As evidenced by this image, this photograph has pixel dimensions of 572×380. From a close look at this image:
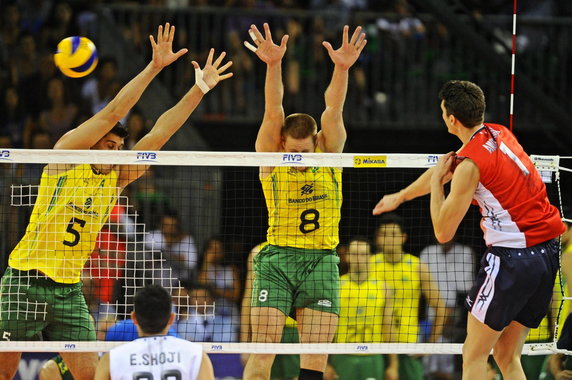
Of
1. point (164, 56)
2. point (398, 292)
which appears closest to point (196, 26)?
point (398, 292)

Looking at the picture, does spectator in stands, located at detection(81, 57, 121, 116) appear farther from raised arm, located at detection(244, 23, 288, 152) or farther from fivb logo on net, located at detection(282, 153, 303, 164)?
fivb logo on net, located at detection(282, 153, 303, 164)

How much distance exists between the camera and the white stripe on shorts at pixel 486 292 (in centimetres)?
710

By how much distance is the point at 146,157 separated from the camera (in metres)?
8.30

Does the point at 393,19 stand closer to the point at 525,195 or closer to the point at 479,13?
the point at 479,13

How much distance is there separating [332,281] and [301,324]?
1.55ft

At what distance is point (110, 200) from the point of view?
326 inches

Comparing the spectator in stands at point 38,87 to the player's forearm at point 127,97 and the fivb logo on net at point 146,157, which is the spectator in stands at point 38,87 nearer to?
the fivb logo on net at point 146,157

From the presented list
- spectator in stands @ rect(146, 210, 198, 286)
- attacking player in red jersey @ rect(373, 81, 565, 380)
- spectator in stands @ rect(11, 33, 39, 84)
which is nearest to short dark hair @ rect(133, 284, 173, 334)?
attacking player in red jersey @ rect(373, 81, 565, 380)

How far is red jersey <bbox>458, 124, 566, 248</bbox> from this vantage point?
278 inches

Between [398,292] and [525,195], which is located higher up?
[525,195]

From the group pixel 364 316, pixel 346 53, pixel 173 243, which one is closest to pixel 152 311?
pixel 346 53

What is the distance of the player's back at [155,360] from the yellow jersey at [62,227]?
2.30 m

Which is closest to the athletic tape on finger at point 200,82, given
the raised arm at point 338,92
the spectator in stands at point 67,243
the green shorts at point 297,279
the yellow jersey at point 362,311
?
the spectator in stands at point 67,243

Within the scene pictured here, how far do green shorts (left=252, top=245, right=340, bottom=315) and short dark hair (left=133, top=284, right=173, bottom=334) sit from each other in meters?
2.46
